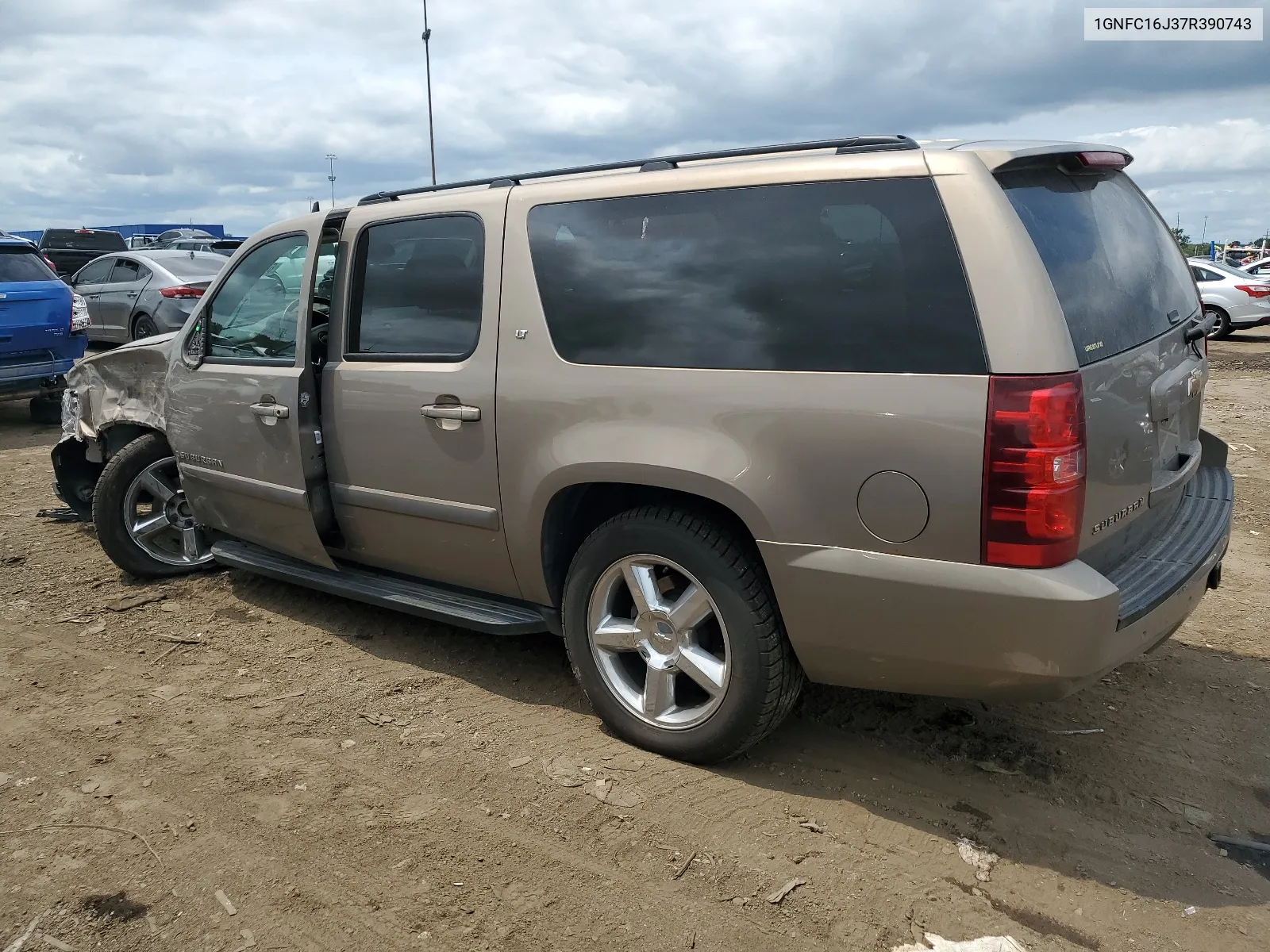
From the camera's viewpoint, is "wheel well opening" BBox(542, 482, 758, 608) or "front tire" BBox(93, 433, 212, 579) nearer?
"wheel well opening" BBox(542, 482, 758, 608)

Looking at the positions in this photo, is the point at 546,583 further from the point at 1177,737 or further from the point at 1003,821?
the point at 1177,737

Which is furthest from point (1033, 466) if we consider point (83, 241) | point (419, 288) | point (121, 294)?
point (83, 241)

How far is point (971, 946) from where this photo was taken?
2.42 m

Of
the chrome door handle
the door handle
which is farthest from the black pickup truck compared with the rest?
the chrome door handle

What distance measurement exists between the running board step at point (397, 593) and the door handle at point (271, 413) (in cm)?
68

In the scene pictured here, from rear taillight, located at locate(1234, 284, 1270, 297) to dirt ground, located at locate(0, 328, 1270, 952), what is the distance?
15105 millimetres

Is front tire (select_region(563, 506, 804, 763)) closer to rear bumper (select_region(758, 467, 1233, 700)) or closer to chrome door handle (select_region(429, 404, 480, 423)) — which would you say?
rear bumper (select_region(758, 467, 1233, 700))

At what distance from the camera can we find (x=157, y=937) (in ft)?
8.15

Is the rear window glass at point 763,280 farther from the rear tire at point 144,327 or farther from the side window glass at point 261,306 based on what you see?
the rear tire at point 144,327

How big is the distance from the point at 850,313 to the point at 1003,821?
157 cm

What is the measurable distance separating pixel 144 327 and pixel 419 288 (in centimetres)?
1136

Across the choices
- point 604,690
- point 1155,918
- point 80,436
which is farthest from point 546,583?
point 80,436

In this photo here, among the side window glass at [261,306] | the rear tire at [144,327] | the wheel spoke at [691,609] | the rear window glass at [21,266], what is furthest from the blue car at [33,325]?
the wheel spoke at [691,609]

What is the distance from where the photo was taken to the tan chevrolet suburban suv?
2543 millimetres
